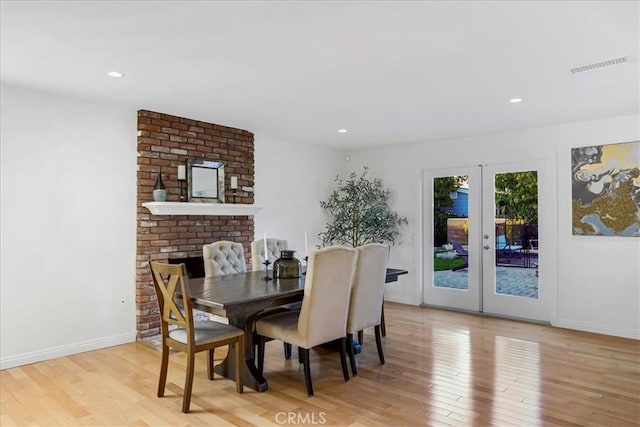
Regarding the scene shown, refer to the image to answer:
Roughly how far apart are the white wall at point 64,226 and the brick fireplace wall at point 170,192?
105 mm

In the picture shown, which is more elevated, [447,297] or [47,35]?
[47,35]

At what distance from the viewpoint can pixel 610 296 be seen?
4.62m

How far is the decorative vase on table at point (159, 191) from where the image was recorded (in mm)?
4383

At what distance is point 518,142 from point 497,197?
728 mm

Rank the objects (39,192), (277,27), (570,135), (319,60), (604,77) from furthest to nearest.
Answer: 1. (570,135)
2. (39,192)
3. (604,77)
4. (319,60)
5. (277,27)

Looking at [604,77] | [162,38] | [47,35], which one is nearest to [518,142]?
[604,77]

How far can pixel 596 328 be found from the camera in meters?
4.70

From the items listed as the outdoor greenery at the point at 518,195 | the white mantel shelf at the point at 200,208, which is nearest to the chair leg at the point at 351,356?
the white mantel shelf at the point at 200,208

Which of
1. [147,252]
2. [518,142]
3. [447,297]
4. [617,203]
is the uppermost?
[518,142]

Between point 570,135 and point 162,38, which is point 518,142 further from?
point 162,38

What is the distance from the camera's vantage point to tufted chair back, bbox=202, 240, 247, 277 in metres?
3.99

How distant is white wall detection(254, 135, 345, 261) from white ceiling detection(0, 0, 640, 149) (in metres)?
1.28

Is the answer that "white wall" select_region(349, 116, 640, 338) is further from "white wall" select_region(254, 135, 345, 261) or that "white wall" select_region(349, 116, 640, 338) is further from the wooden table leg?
the wooden table leg

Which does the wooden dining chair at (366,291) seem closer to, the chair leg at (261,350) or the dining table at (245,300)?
the dining table at (245,300)
